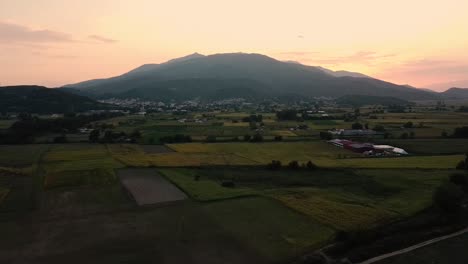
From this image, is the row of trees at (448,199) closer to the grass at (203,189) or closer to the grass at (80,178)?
the grass at (203,189)

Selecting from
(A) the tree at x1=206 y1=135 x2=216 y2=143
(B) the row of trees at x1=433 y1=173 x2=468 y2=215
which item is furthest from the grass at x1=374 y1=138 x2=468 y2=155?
(A) the tree at x1=206 y1=135 x2=216 y2=143

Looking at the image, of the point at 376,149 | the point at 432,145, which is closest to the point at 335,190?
the point at 376,149

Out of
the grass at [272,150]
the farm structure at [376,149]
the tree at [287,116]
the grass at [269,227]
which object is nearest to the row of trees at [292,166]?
the grass at [272,150]

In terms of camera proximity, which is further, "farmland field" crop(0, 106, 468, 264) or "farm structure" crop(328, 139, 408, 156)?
"farm structure" crop(328, 139, 408, 156)

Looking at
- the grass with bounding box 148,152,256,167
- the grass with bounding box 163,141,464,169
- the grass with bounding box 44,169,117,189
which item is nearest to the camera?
the grass with bounding box 44,169,117,189

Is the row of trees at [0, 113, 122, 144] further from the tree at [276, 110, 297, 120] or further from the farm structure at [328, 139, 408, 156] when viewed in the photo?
the farm structure at [328, 139, 408, 156]

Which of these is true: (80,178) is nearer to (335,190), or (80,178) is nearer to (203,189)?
(203,189)

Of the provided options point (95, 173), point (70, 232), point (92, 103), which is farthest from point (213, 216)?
point (92, 103)
